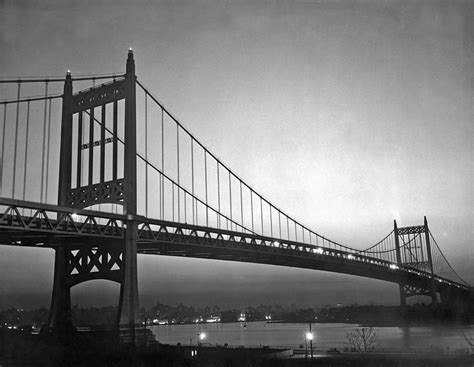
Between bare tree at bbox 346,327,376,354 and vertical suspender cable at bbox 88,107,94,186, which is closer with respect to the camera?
vertical suspender cable at bbox 88,107,94,186

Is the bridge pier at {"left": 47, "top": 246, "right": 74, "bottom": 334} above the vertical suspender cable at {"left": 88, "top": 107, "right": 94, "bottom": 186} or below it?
below

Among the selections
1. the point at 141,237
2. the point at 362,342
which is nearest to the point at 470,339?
the point at 362,342

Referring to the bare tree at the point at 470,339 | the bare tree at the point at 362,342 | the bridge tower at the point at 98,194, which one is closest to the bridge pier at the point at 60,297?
the bridge tower at the point at 98,194

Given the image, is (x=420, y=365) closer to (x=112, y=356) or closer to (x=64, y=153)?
(x=112, y=356)

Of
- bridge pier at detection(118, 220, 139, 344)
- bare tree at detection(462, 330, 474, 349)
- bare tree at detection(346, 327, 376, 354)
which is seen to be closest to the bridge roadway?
bridge pier at detection(118, 220, 139, 344)

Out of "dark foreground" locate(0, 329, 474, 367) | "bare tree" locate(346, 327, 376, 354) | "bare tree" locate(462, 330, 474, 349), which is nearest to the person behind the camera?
"bare tree" locate(462, 330, 474, 349)

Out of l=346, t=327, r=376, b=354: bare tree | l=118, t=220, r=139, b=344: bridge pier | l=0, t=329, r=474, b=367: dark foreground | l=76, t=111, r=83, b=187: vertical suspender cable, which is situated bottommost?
l=346, t=327, r=376, b=354: bare tree

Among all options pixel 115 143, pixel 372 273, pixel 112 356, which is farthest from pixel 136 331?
pixel 372 273

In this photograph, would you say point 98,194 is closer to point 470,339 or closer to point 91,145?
point 91,145

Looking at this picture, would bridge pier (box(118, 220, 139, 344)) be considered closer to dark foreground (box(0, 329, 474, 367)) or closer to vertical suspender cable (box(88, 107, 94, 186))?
dark foreground (box(0, 329, 474, 367))
